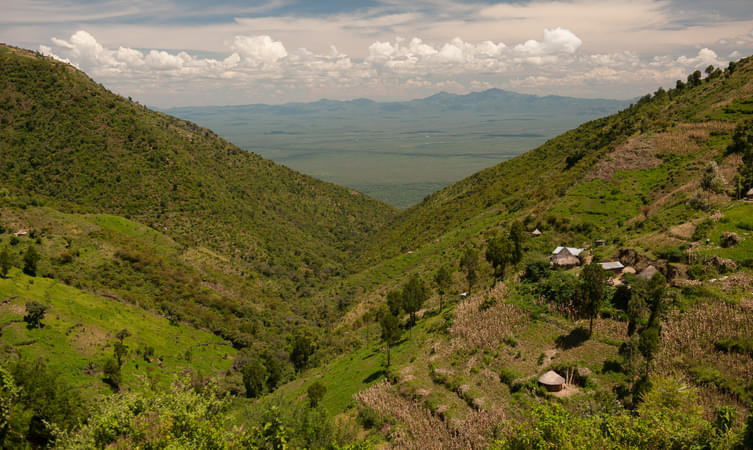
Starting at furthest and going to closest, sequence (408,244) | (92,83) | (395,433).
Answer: (92,83)
(408,244)
(395,433)

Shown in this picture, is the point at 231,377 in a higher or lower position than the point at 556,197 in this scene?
lower

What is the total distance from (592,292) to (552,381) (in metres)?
6.22

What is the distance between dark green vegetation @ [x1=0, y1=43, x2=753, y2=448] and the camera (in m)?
18.1

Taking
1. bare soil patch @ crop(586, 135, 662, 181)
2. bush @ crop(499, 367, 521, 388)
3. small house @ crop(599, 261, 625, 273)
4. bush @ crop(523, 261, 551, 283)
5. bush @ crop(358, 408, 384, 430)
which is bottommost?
bush @ crop(358, 408, 384, 430)

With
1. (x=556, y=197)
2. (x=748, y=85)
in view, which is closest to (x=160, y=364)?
(x=556, y=197)

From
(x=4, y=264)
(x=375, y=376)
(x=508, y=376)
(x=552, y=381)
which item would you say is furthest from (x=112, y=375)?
(x=552, y=381)

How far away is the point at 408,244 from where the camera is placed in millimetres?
90250

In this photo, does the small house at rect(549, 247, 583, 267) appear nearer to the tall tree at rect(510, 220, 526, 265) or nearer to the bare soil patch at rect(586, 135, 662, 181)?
the tall tree at rect(510, 220, 526, 265)

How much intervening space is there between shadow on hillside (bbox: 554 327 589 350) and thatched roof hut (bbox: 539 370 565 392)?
10.3 feet

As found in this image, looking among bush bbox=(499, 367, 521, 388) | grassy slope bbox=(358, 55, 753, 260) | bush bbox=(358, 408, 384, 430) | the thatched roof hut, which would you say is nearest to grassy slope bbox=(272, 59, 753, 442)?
bush bbox=(499, 367, 521, 388)

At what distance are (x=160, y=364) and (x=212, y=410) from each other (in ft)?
96.3

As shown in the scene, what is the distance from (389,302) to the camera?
4094 centimetres

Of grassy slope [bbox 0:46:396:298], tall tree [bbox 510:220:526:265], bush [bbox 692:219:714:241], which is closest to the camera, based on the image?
bush [bbox 692:219:714:241]

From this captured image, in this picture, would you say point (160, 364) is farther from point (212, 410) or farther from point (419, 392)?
point (419, 392)
